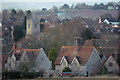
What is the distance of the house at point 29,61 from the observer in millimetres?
7172

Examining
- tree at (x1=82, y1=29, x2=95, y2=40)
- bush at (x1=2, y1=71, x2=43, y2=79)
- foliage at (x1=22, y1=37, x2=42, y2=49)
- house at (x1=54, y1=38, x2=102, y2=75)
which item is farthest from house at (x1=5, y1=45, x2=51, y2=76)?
tree at (x1=82, y1=29, x2=95, y2=40)

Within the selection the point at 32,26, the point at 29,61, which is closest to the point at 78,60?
the point at 29,61

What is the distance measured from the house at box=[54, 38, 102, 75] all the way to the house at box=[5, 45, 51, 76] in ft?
1.06

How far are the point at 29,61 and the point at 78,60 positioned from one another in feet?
4.49

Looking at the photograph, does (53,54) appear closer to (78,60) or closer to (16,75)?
(78,60)

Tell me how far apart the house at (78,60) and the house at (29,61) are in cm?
32

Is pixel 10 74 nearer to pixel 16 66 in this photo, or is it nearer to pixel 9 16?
pixel 16 66

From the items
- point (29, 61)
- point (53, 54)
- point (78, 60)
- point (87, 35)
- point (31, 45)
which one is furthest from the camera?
point (87, 35)

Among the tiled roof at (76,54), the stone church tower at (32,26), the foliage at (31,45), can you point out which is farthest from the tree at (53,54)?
the stone church tower at (32,26)

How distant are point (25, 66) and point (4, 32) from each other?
24.7 ft

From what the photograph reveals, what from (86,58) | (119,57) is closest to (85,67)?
(86,58)

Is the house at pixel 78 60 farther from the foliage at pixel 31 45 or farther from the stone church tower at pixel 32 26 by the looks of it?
the stone church tower at pixel 32 26

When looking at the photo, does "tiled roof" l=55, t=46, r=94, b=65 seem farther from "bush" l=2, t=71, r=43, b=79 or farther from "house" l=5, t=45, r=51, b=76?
"bush" l=2, t=71, r=43, b=79

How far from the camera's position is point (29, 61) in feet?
23.7
